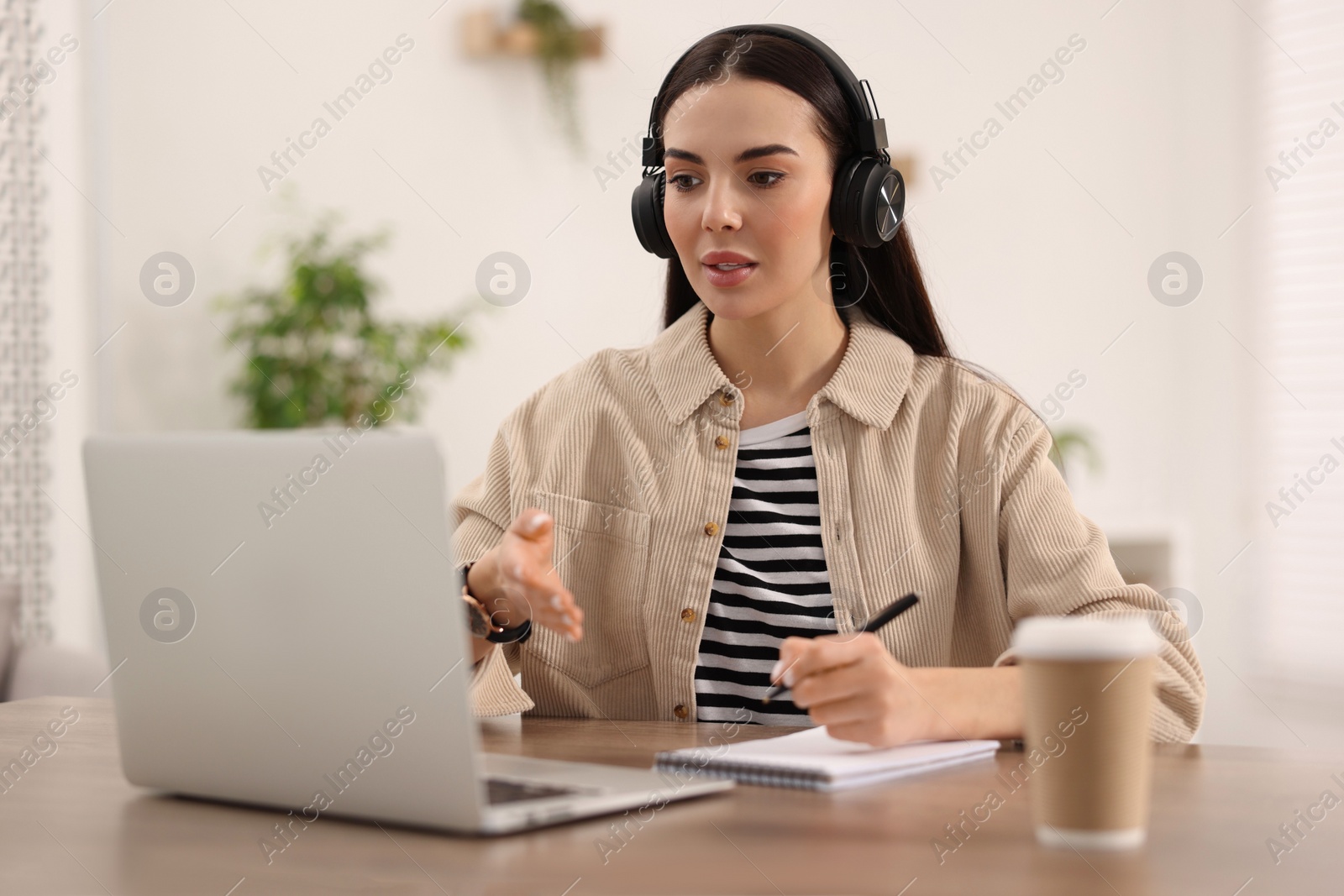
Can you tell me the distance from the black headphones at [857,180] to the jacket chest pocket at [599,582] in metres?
0.39

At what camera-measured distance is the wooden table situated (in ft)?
2.18

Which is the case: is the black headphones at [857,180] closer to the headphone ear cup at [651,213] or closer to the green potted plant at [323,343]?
the headphone ear cup at [651,213]

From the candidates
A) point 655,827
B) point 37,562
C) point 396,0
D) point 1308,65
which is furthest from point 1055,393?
point 655,827

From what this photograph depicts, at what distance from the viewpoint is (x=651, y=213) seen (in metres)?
1.61

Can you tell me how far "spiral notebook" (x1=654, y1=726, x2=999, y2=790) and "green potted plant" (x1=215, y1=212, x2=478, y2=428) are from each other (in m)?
2.50

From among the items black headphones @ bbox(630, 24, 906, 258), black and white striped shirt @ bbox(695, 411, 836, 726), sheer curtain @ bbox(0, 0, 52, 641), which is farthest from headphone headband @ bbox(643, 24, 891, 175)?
sheer curtain @ bbox(0, 0, 52, 641)

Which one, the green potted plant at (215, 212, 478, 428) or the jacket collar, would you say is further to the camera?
the green potted plant at (215, 212, 478, 428)

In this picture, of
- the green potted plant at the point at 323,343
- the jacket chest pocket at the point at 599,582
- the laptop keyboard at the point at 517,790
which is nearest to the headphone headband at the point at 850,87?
the jacket chest pocket at the point at 599,582

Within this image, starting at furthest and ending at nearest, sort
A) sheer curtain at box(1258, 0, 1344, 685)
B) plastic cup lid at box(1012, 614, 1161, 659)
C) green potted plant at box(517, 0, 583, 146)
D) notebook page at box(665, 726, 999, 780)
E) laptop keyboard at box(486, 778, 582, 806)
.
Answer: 1. green potted plant at box(517, 0, 583, 146)
2. sheer curtain at box(1258, 0, 1344, 685)
3. notebook page at box(665, 726, 999, 780)
4. laptop keyboard at box(486, 778, 582, 806)
5. plastic cup lid at box(1012, 614, 1161, 659)

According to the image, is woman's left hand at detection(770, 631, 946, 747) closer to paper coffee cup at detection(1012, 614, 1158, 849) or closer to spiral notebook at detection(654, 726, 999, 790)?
spiral notebook at detection(654, 726, 999, 790)

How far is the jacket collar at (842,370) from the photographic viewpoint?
4.94 ft

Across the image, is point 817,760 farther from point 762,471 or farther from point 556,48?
point 556,48

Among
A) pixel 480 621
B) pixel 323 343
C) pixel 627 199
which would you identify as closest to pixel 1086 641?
pixel 480 621

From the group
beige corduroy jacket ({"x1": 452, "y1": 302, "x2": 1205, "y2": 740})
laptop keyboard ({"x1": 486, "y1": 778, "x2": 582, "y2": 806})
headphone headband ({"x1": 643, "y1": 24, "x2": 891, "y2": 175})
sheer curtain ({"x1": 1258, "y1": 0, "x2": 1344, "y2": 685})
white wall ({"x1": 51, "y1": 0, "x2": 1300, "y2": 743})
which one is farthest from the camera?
white wall ({"x1": 51, "y1": 0, "x2": 1300, "y2": 743})
